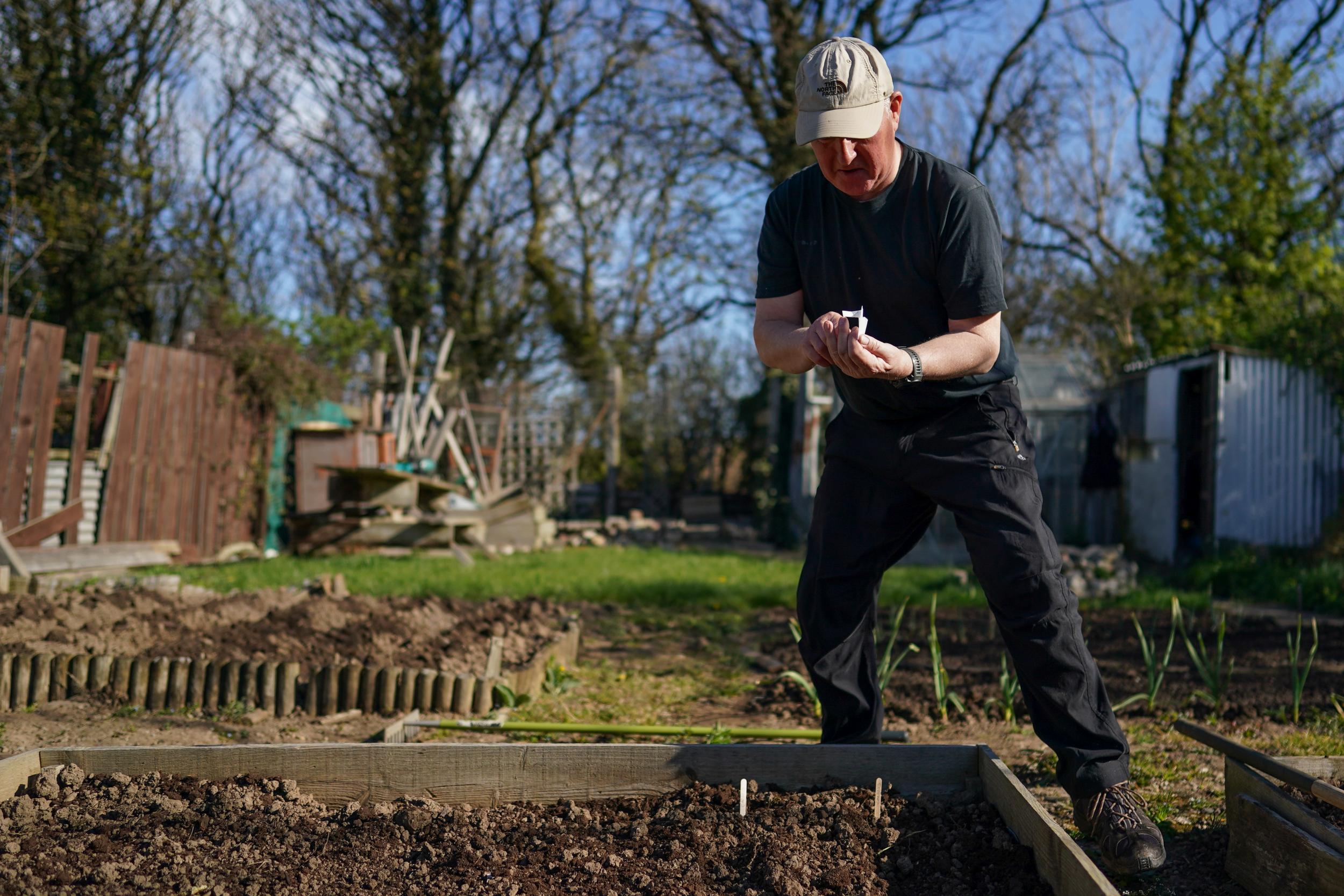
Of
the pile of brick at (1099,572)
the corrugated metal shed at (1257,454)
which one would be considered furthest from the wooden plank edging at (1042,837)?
the corrugated metal shed at (1257,454)

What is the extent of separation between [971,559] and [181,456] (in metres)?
9.20

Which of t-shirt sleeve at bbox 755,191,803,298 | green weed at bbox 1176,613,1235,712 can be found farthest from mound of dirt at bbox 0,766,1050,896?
green weed at bbox 1176,613,1235,712

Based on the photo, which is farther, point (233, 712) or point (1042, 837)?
point (233, 712)

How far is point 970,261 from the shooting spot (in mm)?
2363

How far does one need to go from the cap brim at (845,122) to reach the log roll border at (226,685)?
2.50 m

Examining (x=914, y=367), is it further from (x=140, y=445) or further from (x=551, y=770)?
(x=140, y=445)

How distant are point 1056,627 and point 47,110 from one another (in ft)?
42.8

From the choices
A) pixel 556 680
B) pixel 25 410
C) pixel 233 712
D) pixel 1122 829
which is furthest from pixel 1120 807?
pixel 25 410

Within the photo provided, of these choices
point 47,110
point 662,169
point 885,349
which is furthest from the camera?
point 662,169

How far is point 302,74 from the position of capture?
15898mm

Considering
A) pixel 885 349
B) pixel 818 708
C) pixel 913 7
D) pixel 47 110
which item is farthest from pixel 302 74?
pixel 885 349

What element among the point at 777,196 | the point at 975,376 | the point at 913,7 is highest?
the point at 913,7

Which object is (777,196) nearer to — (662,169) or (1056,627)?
(1056,627)

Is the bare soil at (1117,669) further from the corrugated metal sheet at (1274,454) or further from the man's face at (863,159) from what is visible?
the corrugated metal sheet at (1274,454)
